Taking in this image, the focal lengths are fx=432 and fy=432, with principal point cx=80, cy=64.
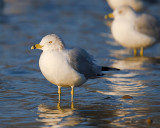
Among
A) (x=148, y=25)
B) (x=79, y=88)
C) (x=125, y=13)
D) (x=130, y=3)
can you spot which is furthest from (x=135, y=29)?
(x=130, y=3)

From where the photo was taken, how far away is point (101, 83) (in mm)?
7336

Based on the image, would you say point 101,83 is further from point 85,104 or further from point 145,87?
point 85,104

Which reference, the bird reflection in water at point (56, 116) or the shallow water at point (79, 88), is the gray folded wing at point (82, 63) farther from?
the bird reflection in water at point (56, 116)

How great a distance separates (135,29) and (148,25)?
0.35 m

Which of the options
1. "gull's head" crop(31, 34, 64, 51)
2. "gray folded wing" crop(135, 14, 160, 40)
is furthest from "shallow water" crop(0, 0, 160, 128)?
"gull's head" crop(31, 34, 64, 51)

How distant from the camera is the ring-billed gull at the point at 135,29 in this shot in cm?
994

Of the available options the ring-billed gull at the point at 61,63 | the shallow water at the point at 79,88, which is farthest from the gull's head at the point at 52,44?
the shallow water at the point at 79,88

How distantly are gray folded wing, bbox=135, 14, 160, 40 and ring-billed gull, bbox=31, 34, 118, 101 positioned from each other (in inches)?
156

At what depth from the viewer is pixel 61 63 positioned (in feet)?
19.1

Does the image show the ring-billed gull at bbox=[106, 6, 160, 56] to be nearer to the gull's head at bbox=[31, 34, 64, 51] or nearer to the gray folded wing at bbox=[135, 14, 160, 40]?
the gray folded wing at bbox=[135, 14, 160, 40]

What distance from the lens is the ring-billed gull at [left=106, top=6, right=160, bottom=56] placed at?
32.6 feet

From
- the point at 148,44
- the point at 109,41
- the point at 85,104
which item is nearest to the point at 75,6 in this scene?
the point at 109,41

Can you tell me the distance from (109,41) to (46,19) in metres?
4.02

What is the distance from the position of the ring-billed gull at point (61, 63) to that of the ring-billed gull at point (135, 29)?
381 cm
